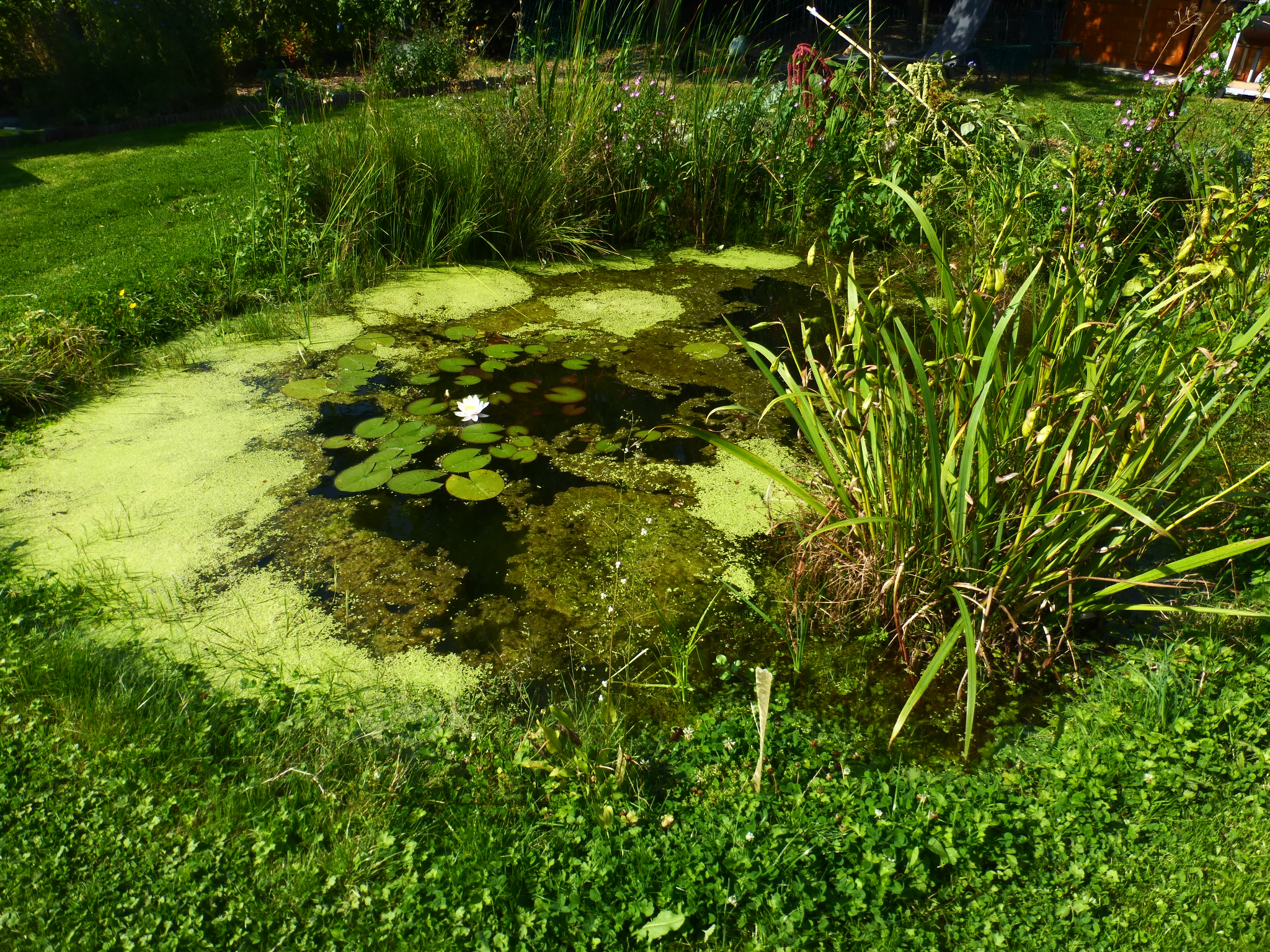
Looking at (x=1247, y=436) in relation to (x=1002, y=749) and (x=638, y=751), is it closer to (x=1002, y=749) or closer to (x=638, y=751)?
(x=1002, y=749)

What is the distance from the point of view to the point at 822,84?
15.5 ft

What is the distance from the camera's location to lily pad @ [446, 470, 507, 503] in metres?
2.66

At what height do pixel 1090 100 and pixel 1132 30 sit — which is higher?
pixel 1132 30

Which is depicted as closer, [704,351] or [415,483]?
[415,483]

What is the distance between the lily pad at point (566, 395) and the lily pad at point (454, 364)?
38cm

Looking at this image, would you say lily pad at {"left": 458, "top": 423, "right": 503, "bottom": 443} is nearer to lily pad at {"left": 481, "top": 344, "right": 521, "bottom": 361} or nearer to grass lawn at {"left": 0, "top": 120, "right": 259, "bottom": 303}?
lily pad at {"left": 481, "top": 344, "right": 521, "bottom": 361}

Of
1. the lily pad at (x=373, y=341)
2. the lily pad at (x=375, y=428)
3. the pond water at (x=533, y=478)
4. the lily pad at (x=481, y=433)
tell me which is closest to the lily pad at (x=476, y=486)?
the pond water at (x=533, y=478)

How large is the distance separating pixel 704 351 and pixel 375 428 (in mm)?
1372

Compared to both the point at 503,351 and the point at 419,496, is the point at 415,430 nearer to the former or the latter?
the point at 419,496

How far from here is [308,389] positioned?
3.20 meters

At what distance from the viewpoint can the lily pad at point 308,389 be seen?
3160 mm

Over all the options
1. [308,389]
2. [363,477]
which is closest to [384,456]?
[363,477]

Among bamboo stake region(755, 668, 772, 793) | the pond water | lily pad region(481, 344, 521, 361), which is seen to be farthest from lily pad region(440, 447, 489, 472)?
bamboo stake region(755, 668, 772, 793)

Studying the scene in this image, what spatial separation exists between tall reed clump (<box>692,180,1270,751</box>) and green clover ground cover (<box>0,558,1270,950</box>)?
272mm
